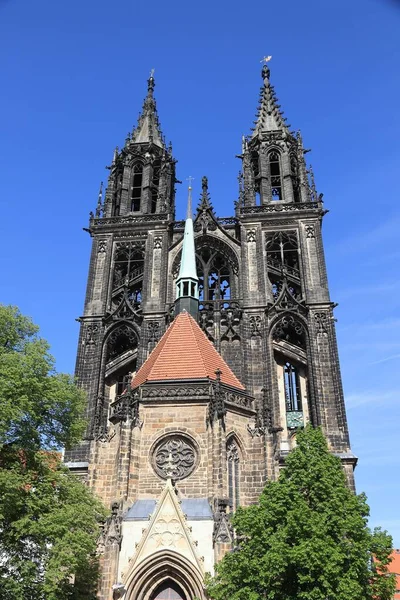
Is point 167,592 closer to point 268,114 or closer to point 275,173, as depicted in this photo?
point 275,173

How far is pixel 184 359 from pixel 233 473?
4357 millimetres

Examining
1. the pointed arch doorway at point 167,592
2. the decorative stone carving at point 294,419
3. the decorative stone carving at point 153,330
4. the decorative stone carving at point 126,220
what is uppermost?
the decorative stone carving at point 126,220

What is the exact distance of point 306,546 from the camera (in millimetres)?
12727

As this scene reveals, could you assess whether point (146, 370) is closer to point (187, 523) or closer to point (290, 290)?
point (187, 523)

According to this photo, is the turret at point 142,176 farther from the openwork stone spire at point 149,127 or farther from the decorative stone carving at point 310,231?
the decorative stone carving at point 310,231

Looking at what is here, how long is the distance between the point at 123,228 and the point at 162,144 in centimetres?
697

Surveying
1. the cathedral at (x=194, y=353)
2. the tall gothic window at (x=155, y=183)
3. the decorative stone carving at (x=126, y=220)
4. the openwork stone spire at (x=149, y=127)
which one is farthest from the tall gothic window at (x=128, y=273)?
the openwork stone spire at (x=149, y=127)

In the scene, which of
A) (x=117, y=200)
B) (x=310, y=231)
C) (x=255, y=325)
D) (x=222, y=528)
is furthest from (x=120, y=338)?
(x=222, y=528)

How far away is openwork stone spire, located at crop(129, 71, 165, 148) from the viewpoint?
34156 mm

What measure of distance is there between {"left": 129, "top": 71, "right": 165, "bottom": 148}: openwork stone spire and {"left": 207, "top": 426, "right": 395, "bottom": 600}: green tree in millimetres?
23508

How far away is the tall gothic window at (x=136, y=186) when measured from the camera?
3259 centimetres

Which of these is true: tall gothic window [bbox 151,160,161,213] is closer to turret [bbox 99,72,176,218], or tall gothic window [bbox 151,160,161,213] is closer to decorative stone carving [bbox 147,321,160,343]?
turret [bbox 99,72,176,218]

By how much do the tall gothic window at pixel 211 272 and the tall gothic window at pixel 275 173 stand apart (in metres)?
4.65

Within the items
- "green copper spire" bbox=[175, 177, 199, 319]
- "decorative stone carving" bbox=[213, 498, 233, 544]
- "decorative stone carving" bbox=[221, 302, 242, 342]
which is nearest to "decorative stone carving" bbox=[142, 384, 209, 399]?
"decorative stone carving" bbox=[213, 498, 233, 544]
